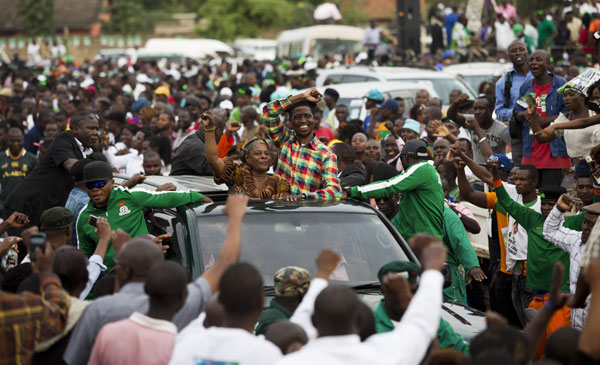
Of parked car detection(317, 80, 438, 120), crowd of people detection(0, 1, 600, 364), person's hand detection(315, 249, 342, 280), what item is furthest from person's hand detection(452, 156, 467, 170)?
parked car detection(317, 80, 438, 120)

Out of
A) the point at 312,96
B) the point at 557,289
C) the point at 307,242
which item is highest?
the point at 312,96

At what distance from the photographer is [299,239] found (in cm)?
649

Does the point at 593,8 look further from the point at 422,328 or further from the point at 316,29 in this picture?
the point at 422,328

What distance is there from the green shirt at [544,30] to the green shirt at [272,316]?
64.2 feet

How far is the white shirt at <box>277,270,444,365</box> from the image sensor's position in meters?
3.70

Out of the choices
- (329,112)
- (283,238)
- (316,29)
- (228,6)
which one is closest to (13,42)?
(228,6)

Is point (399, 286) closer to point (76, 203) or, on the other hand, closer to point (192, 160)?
point (76, 203)

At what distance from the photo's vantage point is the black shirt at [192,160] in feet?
29.8

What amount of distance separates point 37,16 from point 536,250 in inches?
2057

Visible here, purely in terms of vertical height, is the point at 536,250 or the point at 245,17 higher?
the point at 245,17

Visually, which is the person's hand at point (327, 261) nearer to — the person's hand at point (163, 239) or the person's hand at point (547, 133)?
the person's hand at point (163, 239)

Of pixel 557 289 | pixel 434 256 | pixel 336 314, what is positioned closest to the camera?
pixel 336 314

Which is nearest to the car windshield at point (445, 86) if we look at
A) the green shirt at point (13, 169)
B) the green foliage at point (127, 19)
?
the green shirt at point (13, 169)

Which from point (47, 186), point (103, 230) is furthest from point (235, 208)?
point (47, 186)
